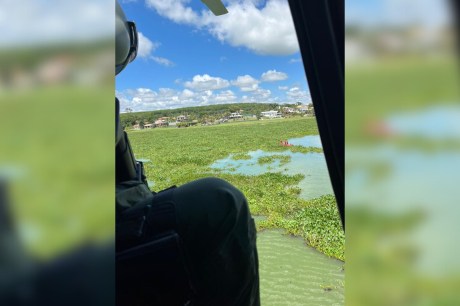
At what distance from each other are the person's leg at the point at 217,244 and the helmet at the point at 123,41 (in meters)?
0.43

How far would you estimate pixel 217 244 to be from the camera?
3.51ft

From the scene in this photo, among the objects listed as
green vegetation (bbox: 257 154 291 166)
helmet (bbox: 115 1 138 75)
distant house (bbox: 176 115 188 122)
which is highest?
helmet (bbox: 115 1 138 75)

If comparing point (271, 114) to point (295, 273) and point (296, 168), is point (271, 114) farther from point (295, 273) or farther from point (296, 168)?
point (295, 273)

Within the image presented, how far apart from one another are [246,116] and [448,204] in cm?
5008

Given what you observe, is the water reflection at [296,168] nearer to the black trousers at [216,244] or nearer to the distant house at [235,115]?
the black trousers at [216,244]

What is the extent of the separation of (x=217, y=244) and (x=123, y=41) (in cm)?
66

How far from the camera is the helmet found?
1.11 m

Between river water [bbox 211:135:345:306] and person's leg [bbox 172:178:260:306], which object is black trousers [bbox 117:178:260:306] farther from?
river water [bbox 211:135:345:306]

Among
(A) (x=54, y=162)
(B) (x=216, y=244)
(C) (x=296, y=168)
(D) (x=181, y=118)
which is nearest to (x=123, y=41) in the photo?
(B) (x=216, y=244)

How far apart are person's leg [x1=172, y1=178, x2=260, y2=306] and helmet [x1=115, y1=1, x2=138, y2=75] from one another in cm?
43

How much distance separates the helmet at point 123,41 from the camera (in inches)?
43.7

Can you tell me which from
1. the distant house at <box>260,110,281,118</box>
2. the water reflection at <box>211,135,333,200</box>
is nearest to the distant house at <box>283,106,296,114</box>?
the distant house at <box>260,110,281,118</box>

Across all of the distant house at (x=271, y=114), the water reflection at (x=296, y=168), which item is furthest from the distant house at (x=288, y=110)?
the water reflection at (x=296, y=168)

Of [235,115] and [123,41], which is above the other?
[123,41]
